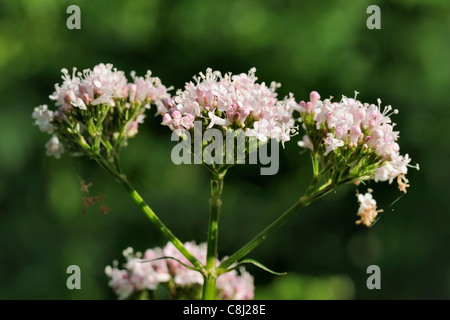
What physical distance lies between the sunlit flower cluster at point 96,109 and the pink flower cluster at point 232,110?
0.37m

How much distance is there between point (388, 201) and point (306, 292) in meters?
2.74

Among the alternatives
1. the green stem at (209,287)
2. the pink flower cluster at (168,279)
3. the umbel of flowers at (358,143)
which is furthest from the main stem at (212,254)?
the pink flower cluster at (168,279)

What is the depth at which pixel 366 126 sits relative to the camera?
7.86 feet

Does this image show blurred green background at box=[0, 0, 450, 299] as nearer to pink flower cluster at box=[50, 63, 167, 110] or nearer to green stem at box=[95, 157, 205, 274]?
pink flower cluster at box=[50, 63, 167, 110]

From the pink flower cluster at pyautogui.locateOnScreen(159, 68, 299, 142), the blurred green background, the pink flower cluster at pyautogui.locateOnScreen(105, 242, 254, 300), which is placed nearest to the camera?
the pink flower cluster at pyautogui.locateOnScreen(159, 68, 299, 142)

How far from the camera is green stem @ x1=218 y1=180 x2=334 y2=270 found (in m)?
2.36

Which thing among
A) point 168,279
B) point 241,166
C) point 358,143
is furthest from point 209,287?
point 241,166

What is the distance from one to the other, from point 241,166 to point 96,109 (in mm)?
5773

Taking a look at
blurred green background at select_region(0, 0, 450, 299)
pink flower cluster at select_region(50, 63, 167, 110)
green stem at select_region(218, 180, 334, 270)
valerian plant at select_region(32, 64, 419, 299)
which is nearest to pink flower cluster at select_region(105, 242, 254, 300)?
valerian plant at select_region(32, 64, 419, 299)

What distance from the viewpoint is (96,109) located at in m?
2.61

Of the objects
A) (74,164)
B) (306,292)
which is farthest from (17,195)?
(306,292)

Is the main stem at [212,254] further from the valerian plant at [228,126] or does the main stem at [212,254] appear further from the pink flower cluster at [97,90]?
the pink flower cluster at [97,90]

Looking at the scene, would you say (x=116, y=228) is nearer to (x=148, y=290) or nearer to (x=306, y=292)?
(x=306, y=292)

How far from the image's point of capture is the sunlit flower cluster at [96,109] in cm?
258
